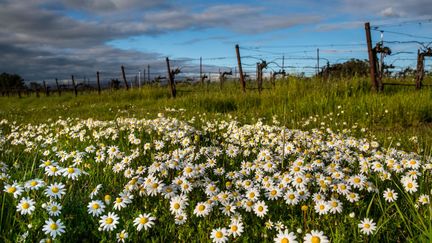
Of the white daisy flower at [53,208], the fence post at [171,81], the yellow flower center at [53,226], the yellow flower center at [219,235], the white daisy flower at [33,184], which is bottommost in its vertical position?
the yellow flower center at [219,235]

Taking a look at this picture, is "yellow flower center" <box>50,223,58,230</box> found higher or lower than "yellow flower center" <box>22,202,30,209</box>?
lower

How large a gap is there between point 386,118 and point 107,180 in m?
6.77

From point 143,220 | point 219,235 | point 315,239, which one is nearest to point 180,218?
point 143,220

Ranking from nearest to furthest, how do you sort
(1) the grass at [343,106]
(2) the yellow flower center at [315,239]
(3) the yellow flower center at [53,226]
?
(2) the yellow flower center at [315,239] < (3) the yellow flower center at [53,226] < (1) the grass at [343,106]

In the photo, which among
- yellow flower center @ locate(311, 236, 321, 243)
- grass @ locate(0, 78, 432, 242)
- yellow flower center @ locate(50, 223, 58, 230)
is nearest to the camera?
yellow flower center @ locate(311, 236, 321, 243)

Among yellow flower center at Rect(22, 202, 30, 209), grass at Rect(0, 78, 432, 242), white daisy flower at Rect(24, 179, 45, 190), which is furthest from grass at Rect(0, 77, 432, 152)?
yellow flower center at Rect(22, 202, 30, 209)

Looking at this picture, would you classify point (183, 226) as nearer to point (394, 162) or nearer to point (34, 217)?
point (34, 217)

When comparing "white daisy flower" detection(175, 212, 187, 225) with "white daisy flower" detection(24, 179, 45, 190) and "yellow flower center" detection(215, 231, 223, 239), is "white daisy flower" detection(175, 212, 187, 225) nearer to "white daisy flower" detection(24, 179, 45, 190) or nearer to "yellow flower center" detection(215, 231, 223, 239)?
"yellow flower center" detection(215, 231, 223, 239)

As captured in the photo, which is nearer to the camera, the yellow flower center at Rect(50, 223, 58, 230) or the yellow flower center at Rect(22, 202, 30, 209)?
the yellow flower center at Rect(50, 223, 58, 230)

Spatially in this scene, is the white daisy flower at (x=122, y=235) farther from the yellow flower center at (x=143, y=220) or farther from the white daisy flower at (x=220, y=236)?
the white daisy flower at (x=220, y=236)

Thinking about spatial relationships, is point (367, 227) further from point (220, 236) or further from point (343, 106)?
point (343, 106)

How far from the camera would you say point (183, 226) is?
109 inches

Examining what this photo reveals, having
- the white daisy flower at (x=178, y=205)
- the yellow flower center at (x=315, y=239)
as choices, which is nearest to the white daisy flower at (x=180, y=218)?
the white daisy flower at (x=178, y=205)

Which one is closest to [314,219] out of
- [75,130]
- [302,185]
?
[302,185]
